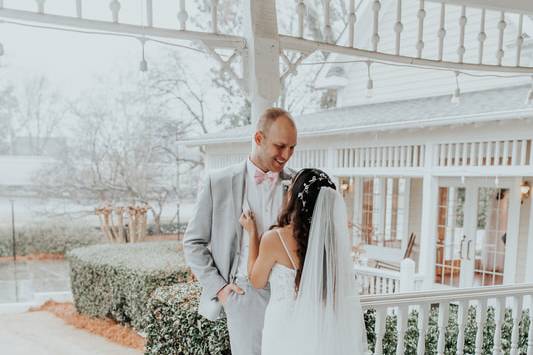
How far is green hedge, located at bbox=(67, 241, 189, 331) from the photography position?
510 centimetres

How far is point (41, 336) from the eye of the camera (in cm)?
562

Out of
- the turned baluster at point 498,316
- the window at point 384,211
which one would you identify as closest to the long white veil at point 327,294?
the turned baluster at point 498,316

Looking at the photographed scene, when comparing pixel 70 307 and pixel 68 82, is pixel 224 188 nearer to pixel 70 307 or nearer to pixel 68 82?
pixel 70 307

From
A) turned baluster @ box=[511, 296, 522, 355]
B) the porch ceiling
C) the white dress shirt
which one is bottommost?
turned baluster @ box=[511, 296, 522, 355]

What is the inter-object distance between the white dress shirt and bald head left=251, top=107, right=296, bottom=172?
101 millimetres

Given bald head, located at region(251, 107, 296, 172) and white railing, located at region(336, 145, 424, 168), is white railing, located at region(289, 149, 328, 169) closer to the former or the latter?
white railing, located at region(336, 145, 424, 168)

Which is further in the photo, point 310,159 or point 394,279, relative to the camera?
point 310,159

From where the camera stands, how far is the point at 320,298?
5.73 ft

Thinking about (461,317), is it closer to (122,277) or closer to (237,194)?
(237,194)

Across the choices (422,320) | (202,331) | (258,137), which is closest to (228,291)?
(258,137)

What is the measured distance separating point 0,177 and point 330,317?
32.2 ft

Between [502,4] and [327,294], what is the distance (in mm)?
1855

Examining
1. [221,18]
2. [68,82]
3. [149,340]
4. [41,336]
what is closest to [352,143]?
[221,18]

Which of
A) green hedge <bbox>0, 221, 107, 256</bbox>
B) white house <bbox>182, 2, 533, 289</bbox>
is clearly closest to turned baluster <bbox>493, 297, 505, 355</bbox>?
white house <bbox>182, 2, 533, 289</bbox>
